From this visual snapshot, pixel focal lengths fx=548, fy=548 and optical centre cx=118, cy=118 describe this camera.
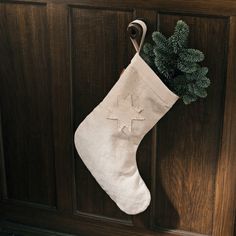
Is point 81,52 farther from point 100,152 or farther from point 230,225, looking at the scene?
point 230,225

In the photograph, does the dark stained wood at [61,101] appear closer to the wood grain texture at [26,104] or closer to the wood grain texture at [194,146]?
the wood grain texture at [26,104]

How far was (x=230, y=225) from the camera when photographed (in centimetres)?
185

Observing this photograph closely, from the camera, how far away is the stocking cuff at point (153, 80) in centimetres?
166

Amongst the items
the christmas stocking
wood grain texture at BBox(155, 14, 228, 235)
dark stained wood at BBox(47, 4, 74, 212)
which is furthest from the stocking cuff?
dark stained wood at BBox(47, 4, 74, 212)

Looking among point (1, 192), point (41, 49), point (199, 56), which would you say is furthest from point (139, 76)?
point (1, 192)

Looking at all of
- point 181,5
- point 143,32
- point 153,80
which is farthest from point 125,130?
point 181,5

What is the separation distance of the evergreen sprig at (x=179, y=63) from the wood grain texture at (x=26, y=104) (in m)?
0.40

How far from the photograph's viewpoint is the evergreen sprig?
5.28 feet

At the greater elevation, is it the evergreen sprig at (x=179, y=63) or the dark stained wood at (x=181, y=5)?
the dark stained wood at (x=181, y=5)

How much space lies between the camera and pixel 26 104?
1953mm

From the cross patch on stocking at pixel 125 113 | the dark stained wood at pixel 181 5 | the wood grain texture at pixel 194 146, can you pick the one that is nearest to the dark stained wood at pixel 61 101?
the dark stained wood at pixel 181 5

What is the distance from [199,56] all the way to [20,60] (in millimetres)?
646

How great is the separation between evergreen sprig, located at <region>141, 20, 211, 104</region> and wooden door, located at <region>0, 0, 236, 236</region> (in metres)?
0.06

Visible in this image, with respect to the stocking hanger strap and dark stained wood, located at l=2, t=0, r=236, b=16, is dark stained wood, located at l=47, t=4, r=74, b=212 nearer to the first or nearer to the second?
dark stained wood, located at l=2, t=0, r=236, b=16
